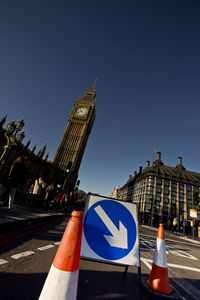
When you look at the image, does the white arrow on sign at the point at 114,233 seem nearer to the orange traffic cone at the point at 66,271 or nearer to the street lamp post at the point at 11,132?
the orange traffic cone at the point at 66,271

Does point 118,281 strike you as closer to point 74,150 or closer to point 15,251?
point 15,251

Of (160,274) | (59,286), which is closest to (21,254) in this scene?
(59,286)

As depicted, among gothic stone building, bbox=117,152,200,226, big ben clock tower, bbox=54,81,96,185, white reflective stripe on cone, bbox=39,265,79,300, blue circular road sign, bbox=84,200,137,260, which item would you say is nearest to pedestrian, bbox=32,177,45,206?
blue circular road sign, bbox=84,200,137,260

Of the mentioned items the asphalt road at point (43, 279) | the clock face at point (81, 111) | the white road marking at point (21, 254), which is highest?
the clock face at point (81, 111)

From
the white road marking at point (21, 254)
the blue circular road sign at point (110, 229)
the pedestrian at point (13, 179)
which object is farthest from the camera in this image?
the pedestrian at point (13, 179)

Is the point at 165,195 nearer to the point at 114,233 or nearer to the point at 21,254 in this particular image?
the point at 114,233

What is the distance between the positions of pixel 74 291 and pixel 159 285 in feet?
5.26

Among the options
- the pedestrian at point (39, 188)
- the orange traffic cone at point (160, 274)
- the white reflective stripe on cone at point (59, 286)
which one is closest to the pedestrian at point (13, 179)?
the pedestrian at point (39, 188)

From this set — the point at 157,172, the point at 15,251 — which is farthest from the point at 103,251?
the point at 157,172

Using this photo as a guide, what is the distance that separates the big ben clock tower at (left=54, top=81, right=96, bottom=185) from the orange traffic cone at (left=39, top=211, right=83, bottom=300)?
190 feet

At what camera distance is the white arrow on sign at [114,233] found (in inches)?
82.2

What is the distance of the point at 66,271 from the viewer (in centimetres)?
118

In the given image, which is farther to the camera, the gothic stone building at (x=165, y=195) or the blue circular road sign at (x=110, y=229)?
the gothic stone building at (x=165, y=195)

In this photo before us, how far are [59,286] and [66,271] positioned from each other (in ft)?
0.32
